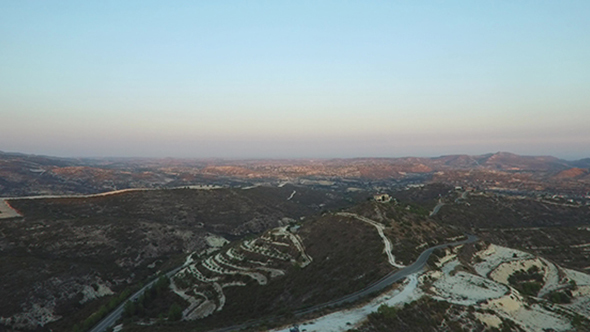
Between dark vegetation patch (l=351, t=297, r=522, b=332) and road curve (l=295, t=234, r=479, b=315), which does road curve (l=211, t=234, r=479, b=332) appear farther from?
dark vegetation patch (l=351, t=297, r=522, b=332)

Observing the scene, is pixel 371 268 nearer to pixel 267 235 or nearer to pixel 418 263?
pixel 418 263

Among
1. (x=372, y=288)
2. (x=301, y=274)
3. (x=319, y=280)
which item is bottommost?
(x=301, y=274)

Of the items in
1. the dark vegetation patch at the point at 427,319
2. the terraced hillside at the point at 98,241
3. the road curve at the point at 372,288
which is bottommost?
the terraced hillside at the point at 98,241

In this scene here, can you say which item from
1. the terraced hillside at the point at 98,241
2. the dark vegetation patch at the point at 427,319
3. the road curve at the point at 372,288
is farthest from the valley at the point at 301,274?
the terraced hillside at the point at 98,241

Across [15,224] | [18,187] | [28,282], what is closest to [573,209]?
[28,282]

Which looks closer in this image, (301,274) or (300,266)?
(301,274)

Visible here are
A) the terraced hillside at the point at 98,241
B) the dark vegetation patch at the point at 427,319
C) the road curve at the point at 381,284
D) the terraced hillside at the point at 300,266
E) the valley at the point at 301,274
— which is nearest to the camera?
the dark vegetation patch at the point at 427,319

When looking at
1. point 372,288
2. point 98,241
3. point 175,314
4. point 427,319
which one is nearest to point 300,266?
point 372,288

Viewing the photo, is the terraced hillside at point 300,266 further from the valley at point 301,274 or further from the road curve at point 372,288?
the road curve at point 372,288

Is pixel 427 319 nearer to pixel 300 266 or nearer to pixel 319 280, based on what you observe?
pixel 319 280
